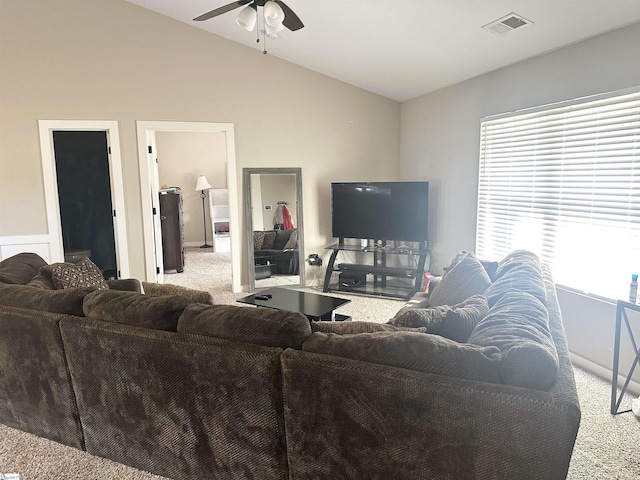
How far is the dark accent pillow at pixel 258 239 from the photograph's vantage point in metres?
5.63

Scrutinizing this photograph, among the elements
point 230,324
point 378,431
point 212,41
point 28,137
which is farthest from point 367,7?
point 28,137

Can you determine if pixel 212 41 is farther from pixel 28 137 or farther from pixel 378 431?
pixel 378 431

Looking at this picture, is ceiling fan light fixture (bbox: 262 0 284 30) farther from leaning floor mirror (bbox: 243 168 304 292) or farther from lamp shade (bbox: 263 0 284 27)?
leaning floor mirror (bbox: 243 168 304 292)

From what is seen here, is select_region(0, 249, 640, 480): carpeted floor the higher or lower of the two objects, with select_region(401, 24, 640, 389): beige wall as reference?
lower

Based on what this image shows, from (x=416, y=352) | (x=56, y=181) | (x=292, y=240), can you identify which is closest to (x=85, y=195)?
(x=56, y=181)

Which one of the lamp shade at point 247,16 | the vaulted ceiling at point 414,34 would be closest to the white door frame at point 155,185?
the vaulted ceiling at point 414,34

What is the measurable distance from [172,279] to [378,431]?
17.5ft

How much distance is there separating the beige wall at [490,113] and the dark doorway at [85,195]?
4.46m

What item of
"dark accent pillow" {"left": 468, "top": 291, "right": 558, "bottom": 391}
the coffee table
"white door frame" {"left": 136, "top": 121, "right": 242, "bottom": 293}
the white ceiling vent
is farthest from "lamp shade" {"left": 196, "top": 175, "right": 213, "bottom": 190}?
"dark accent pillow" {"left": 468, "top": 291, "right": 558, "bottom": 391}

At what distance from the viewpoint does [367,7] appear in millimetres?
3494

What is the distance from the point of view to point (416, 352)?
1.49 m

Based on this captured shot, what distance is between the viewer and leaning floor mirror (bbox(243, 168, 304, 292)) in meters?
5.57

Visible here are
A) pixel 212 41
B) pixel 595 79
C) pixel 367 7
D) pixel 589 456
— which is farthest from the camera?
pixel 212 41

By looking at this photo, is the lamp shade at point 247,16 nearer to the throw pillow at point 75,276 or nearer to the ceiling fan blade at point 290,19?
the ceiling fan blade at point 290,19
